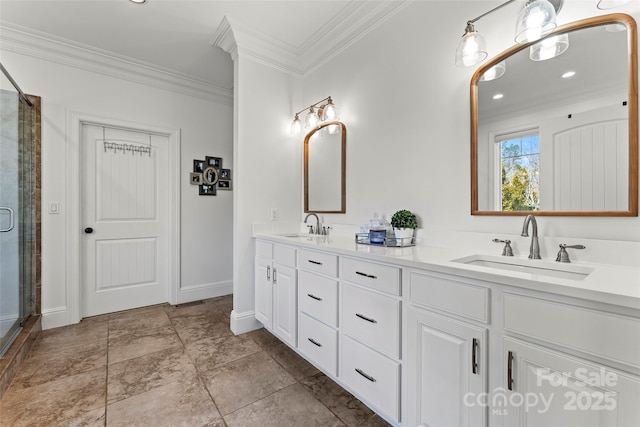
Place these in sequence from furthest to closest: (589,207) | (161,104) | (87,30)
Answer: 1. (161,104)
2. (87,30)
3. (589,207)

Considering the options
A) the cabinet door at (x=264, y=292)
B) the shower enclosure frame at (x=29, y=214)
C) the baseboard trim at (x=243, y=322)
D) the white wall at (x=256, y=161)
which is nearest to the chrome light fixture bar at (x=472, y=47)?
the white wall at (x=256, y=161)

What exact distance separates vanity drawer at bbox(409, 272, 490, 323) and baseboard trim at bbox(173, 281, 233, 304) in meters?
2.84

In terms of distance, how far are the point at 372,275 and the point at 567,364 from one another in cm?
75

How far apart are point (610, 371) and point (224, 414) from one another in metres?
1.63

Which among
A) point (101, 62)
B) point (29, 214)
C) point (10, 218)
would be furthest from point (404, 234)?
point (101, 62)

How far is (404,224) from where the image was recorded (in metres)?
1.77

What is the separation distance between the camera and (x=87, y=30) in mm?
2385

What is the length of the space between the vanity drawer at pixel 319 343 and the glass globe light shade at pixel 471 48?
1.64 meters

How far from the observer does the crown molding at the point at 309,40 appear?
2072 mm

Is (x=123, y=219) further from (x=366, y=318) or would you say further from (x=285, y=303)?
(x=366, y=318)

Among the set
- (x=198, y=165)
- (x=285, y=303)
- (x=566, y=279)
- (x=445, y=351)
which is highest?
(x=198, y=165)

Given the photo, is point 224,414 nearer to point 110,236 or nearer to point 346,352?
point 346,352

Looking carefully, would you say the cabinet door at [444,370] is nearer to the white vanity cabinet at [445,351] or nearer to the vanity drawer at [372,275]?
the white vanity cabinet at [445,351]

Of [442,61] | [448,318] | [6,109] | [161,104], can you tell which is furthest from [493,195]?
[6,109]
